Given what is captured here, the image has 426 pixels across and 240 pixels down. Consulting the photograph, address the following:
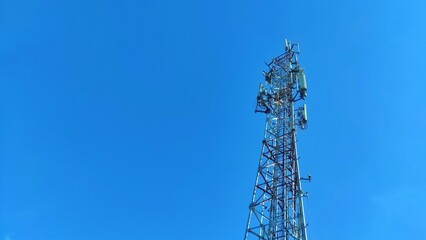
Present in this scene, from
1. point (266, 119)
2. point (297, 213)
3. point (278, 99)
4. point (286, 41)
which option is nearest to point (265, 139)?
point (266, 119)

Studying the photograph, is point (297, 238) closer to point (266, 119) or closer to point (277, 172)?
point (277, 172)

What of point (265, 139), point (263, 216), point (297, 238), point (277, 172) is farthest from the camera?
point (265, 139)

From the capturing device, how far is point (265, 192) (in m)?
20.1

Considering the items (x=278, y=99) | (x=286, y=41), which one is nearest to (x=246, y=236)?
(x=278, y=99)

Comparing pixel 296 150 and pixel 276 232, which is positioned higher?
pixel 296 150

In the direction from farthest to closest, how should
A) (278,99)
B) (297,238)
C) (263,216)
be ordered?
(278,99)
(263,216)
(297,238)

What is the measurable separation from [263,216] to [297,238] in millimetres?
2103

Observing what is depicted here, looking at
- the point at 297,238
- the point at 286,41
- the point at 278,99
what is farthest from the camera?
the point at 286,41

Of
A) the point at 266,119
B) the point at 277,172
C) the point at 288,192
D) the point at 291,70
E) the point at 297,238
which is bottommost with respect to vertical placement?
the point at 297,238

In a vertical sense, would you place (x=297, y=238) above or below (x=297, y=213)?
below

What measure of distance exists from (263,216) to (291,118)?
6.17m

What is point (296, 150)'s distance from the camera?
69.7 feet

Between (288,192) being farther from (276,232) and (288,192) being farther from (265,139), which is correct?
(265,139)

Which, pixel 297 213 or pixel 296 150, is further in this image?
pixel 296 150
